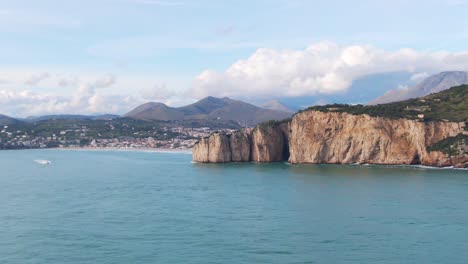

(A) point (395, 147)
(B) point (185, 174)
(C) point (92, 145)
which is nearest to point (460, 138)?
(A) point (395, 147)

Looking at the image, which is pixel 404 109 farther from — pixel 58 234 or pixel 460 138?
pixel 58 234

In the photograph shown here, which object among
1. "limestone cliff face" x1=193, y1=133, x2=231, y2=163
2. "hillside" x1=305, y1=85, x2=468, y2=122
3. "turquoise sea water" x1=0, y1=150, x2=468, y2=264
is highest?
"hillside" x1=305, y1=85, x2=468, y2=122

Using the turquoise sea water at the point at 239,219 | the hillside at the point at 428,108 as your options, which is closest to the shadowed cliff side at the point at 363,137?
the hillside at the point at 428,108

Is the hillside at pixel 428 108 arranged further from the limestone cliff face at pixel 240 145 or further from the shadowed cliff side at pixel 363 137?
the limestone cliff face at pixel 240 145

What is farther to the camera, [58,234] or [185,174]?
[185,174]

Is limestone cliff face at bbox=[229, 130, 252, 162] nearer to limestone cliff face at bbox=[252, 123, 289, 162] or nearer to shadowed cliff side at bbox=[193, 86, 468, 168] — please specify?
shadowed cliff side at bbox=[193, 86, 468, 168]

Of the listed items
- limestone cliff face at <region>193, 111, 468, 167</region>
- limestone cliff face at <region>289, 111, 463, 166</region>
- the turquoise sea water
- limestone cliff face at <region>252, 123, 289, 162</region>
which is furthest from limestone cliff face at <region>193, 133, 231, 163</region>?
the turquoise sea water

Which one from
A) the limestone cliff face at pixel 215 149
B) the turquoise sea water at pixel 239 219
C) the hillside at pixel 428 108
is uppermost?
the hillside at pixel 428 108

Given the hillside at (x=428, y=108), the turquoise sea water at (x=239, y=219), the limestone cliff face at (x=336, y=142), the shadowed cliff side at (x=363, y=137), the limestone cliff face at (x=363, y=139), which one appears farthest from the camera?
the hillside at (x=428, y=108)
